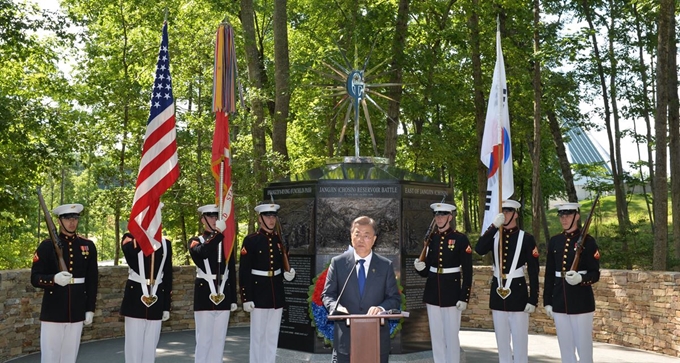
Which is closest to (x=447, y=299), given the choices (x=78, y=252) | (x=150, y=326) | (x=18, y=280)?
(x=150, y=326)

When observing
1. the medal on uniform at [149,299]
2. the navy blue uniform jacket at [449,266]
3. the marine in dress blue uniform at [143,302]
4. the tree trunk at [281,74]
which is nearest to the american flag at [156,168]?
the marine in dress blue uniform at [143,302]

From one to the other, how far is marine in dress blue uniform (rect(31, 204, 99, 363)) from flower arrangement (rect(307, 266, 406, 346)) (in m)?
2.83

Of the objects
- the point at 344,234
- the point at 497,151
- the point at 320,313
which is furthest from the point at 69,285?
the point at 497,151

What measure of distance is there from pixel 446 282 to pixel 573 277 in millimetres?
1535

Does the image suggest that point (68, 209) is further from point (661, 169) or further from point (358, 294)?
point (661, 169)

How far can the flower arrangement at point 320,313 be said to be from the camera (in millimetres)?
9695

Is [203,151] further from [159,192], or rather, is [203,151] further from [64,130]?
[159,192]

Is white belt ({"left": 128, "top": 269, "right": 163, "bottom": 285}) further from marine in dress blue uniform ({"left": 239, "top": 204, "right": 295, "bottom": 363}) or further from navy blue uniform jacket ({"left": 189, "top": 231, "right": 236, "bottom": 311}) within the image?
marine in dress blue uniform ({"left": 239, "top": 204, "right": 295, "bottom": 363})

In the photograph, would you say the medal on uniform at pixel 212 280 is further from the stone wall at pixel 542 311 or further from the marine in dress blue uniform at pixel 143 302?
the stone wall at pixel 542 311

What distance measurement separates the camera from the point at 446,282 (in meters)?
9.34

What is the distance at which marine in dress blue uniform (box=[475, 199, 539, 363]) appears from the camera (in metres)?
9.14

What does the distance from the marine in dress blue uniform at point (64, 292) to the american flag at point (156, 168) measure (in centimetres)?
66

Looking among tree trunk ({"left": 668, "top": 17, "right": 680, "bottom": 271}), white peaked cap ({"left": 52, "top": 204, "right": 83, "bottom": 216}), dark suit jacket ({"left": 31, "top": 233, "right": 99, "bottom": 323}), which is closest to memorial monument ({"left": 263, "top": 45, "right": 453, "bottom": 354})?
dark suit jacket ({"left": 31, "top": 233, "right": 99, "bottom": 323})

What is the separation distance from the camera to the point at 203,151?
1977 centimetres
